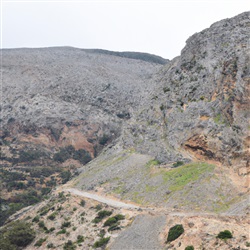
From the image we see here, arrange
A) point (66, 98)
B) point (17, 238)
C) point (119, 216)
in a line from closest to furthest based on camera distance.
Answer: point (119, 216) < point (17, 238) < point (66, 98)

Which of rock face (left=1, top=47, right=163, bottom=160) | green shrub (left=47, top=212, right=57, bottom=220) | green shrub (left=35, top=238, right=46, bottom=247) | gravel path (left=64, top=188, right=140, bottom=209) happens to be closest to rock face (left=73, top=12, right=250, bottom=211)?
gravel path (left=64, top=188, right=140, bottom=209)

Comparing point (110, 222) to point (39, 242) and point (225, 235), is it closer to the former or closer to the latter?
point (39, 242)

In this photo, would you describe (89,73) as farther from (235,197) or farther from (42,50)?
(235,197)

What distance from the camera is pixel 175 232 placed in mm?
22609

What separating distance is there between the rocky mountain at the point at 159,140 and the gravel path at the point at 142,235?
0.37 ft

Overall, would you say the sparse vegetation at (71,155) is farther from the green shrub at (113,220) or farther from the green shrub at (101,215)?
the green shrub at (113,220)

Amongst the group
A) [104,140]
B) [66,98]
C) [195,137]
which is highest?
[66,98]

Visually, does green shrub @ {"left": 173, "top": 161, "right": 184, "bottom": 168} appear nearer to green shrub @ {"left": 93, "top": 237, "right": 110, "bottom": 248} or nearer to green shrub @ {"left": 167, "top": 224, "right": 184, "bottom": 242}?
green shrub @ {"left": 93, "top": 237, "right": 110, "bottom": 248}

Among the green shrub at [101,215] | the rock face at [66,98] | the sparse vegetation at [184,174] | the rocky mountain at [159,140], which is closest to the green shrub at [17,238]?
the rocky mountain at [159,140]

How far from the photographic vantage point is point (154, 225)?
26188mm

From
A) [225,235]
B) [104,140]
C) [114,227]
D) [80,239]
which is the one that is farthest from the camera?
[104,140]

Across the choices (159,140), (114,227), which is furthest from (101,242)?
(159,140)

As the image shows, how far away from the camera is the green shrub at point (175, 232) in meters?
22.2

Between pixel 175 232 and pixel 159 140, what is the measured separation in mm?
23908
